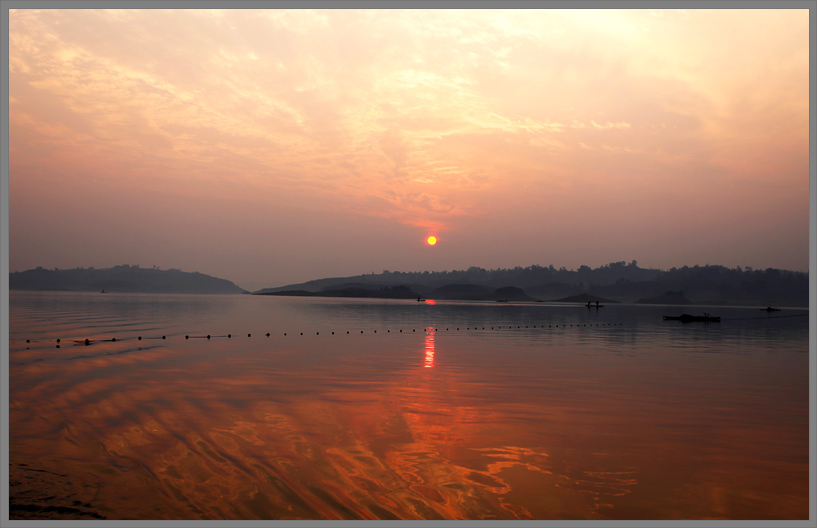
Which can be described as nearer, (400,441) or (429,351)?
(400,441)

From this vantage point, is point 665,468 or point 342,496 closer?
point 342,496

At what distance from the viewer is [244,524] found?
A: 947 cm

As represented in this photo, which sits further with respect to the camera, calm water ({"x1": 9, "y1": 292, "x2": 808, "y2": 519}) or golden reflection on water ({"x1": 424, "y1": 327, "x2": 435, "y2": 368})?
golden reflection on water ({"x1": 424, "y1": 327, "x2": 435, "y2": 368})

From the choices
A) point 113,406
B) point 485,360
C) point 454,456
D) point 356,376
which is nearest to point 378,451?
point 454,456

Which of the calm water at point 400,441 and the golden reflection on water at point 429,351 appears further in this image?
the golden reflection on water at point 429,351

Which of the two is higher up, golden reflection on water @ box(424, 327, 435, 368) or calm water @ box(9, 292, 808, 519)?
calm water @ box(9, 292, 808, 519)

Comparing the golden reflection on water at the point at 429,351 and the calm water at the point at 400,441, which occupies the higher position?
the calm water at the point at 400,441

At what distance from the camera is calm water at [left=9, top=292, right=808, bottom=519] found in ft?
35.1

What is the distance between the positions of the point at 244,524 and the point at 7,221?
35.1 feet

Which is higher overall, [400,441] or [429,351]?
[400,441]

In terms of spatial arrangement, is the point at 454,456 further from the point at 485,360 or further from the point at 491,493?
the point at 485,360

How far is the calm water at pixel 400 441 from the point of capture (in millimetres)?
10703

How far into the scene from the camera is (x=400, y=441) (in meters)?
14.7

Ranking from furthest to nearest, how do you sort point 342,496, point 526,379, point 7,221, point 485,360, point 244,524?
point 485,360, point 526,379, point 7,221, point 342,496, point 244,524
